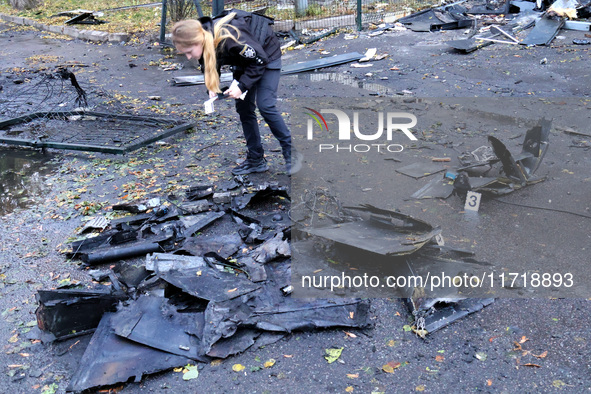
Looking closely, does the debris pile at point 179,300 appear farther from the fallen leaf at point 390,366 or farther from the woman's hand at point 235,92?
the woman's hand at point 235,92

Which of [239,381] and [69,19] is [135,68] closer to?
[69,19]

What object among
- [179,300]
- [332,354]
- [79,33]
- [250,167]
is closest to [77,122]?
[250,167]

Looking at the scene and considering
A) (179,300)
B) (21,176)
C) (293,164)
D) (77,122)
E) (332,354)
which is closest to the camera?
(332,354)

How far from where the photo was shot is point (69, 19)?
15609 millimetres

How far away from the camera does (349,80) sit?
28.8ft

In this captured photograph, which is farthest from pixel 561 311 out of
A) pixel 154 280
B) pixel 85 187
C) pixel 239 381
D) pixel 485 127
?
pixel 85 187

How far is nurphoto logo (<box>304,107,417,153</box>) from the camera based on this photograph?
6.08m

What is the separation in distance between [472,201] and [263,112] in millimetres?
2160

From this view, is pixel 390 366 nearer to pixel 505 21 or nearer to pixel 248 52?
pixel 248 52

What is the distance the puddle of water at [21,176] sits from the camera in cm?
528

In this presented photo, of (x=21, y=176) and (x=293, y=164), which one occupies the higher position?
(x=293, y=164)

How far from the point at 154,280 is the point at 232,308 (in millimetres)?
717

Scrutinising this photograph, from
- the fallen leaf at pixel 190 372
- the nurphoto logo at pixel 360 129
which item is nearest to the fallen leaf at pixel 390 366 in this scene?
the fallen leaf at pixel 190 372

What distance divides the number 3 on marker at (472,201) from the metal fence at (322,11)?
826 centimetres
